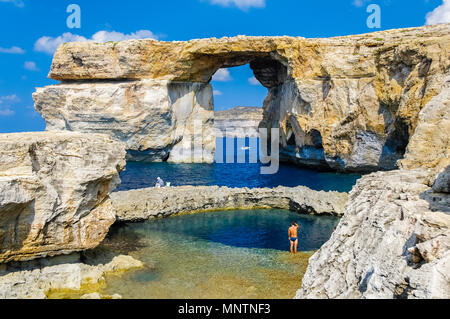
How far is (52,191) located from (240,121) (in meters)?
123

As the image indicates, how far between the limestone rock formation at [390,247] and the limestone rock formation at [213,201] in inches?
532

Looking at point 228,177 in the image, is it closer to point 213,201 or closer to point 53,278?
point 213,201

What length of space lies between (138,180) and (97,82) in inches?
688

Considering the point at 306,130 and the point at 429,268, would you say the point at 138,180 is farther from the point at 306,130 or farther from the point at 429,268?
the point at 429,268

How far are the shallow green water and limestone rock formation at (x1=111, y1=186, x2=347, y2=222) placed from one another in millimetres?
717

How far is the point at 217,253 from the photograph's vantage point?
15750 mm

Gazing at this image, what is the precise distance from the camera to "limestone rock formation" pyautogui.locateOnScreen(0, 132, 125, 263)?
10.6 metres

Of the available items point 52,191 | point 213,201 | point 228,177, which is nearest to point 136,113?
point 228,177

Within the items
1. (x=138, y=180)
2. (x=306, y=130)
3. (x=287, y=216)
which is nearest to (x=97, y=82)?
(x=138, y=180)

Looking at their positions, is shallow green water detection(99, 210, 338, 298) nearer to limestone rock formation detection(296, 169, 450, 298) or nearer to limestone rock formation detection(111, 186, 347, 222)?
limestone rock formation detection(111, 186, 347, 222)

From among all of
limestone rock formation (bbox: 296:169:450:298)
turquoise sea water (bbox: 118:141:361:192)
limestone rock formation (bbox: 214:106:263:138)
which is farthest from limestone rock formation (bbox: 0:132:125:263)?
limestone rock formation (bbox: 214:106:263:138)

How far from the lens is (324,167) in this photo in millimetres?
42500

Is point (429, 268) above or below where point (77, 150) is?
below

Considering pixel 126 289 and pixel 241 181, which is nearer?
pixel 126 289
